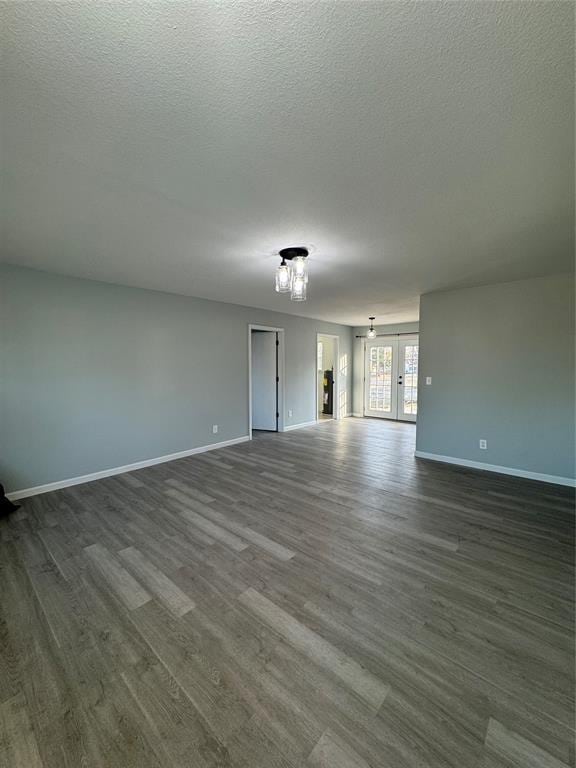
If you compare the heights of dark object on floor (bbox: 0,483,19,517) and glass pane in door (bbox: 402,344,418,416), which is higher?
glass pane in door (bbox: 402,344,418,416)

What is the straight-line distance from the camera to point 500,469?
392cm

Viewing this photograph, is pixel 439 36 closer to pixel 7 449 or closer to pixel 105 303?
pixel 105 303

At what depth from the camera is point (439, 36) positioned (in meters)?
0.94

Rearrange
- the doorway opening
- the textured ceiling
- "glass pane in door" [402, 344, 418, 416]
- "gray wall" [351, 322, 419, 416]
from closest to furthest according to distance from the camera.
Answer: the textured ceiling, "glass pane in door" [402, 344, 418, 416], the doorway opening, "gray wall" [351, 322, 419, 416]

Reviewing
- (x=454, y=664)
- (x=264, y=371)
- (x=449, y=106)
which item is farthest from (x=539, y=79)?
(x=264, y=371)

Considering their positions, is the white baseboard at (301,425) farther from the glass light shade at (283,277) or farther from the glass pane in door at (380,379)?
the glass light shade at (283,277)

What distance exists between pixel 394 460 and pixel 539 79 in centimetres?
412

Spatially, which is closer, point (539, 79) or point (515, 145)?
point (539, 79)

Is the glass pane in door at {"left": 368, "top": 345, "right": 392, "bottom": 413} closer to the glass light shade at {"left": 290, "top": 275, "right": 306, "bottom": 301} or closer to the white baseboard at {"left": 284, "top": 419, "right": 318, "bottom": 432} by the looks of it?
the white baseboard at {"left": 284, "top": 419, "right": 318, "bottom": 432}

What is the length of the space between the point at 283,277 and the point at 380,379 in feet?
19.2

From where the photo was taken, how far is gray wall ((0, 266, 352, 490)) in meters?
3.16

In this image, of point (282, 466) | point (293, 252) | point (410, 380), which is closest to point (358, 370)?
point (410, 380)

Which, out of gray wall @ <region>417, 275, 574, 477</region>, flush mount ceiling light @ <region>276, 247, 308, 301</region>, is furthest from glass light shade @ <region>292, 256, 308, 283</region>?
gray wall @ <region>417, 275, 574, 477</region>

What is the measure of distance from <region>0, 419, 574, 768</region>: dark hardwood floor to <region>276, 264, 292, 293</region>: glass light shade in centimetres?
219
